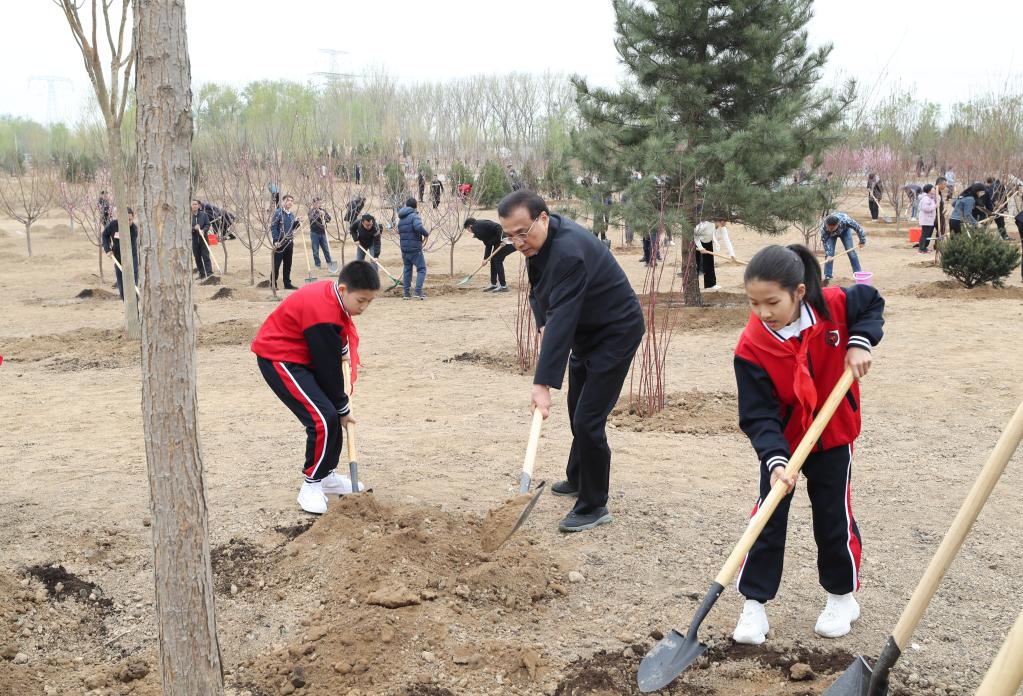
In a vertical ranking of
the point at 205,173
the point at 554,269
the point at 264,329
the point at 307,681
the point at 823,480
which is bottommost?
the point at 307,681

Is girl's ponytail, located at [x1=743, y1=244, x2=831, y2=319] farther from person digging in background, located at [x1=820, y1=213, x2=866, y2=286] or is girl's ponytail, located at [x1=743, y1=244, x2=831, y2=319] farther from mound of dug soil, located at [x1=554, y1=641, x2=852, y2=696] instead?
person digging in background, located at [x1=820, y1=213, x2=866, y2=286]

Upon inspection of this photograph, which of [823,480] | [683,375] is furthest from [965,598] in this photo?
[683,375]

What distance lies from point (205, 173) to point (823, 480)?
19.4 metres

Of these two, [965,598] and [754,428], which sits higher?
[754,428]

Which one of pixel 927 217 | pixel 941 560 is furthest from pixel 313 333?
pixel 927 217

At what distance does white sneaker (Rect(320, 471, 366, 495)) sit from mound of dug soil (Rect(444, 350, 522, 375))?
370 cm

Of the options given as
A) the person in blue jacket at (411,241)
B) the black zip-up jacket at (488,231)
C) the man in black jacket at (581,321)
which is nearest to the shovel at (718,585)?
the man in black jacket at (581,321)

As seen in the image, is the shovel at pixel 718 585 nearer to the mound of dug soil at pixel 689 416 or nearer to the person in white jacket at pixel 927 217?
the mound of dug soil at pixel 689 416

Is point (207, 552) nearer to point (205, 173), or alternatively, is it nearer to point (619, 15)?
point (619, 15)

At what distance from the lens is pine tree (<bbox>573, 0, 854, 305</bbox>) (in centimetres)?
1052

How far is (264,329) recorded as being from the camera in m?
4.62

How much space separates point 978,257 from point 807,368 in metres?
10.8

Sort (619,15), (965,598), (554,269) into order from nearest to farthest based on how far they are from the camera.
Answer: (965,598), (554,269), (619,15)

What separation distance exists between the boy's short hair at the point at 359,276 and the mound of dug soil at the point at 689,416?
263cm
